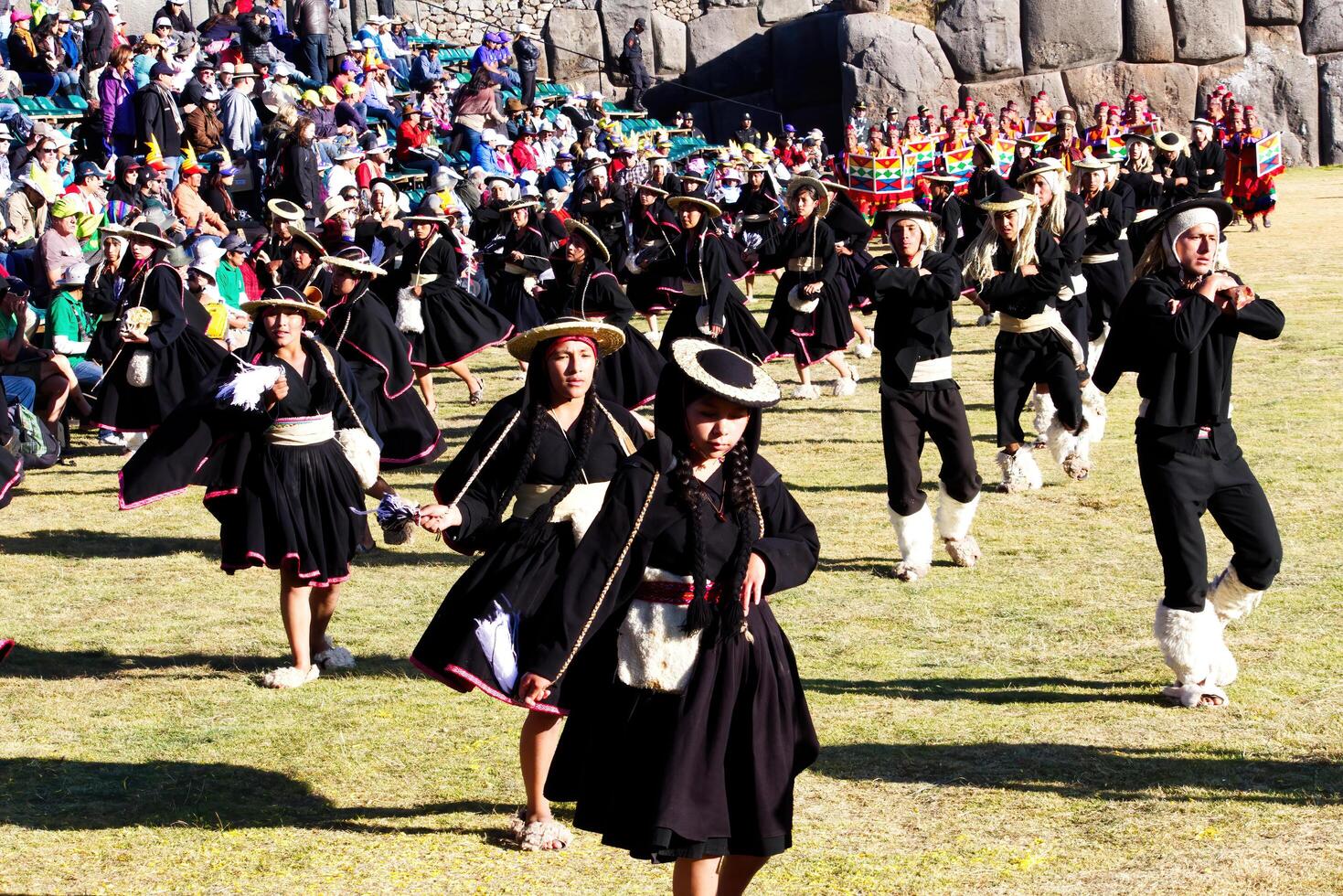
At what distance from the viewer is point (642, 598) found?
5.00m

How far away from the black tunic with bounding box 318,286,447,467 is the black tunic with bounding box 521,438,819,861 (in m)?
5.43

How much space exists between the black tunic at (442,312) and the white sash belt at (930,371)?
20.8 feet

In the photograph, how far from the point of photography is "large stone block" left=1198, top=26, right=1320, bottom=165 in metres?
42.6

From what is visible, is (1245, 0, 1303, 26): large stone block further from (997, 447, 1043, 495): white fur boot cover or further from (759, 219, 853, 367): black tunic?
(997, 447, 1043, 495): white fur boot cover

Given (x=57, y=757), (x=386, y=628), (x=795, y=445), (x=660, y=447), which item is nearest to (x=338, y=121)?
(x=795, y=445)

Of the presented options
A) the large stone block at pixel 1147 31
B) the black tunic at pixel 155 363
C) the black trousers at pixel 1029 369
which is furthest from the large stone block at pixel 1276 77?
the black tunic at pixel 155 363

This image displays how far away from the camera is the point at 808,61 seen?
42219 millimetres

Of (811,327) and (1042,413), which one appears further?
(811,327)

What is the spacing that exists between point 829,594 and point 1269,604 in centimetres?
233

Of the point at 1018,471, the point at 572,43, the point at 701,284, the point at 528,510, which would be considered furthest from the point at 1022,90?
the point at 528,510

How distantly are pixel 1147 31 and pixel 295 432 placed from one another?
1491 inches

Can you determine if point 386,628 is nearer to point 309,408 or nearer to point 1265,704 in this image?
point 309,408

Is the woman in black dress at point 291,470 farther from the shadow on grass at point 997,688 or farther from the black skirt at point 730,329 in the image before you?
the black skirt at point 730,329

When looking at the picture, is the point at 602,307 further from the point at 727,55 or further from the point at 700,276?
the point at 727,55
